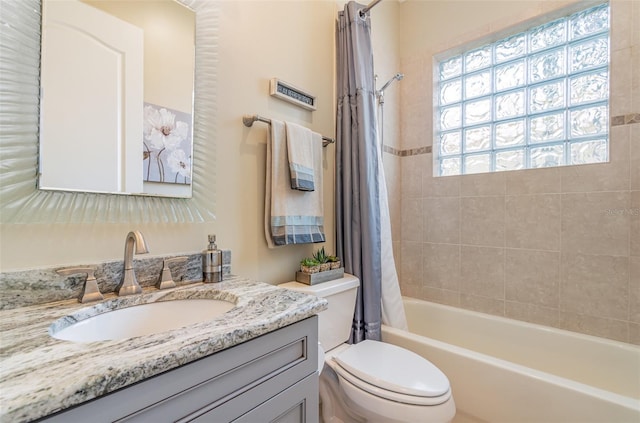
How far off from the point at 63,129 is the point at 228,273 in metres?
0.70

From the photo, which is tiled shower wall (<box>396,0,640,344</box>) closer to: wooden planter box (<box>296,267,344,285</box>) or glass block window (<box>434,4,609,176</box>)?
glass block window (<box>434,4,609,176</box>)

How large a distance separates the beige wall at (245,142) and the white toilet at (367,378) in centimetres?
30

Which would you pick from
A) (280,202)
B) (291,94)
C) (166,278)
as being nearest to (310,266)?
(280,202)

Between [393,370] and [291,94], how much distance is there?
1356 mm

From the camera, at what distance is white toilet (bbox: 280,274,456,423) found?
1.00 metres

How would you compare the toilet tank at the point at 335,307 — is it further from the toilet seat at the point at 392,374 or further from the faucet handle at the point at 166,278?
the faucet handle at the point at 166,278

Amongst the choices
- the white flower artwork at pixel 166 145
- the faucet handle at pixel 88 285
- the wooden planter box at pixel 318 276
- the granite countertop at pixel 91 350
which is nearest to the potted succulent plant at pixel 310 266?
the wooden planter box at pixel 318 276

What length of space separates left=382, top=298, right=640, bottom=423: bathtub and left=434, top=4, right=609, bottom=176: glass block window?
1.00 metres

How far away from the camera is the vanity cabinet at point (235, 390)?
442mm

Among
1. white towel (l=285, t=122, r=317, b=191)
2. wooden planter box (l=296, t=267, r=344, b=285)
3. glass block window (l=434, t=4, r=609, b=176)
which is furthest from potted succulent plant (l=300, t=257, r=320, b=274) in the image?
glass block window (l=434, t=4, r=609, b=176)

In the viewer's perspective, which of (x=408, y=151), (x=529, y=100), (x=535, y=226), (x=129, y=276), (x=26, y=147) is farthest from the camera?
(x=408, y=151)

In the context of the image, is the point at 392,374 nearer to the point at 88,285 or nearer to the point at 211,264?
the point at 211,264

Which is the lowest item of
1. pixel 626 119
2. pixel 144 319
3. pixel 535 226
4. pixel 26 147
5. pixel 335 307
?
pixel 335 307

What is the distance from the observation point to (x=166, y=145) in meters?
1.02
